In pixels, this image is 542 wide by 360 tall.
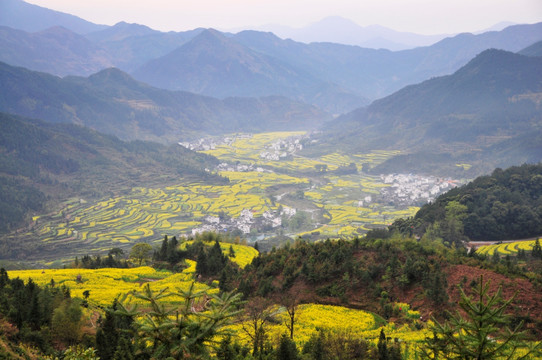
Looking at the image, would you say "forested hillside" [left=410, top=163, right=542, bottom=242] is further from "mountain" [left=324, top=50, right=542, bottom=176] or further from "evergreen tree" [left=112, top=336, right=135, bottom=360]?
"mountain" [left=324, top=50, right=542, bottom=176]

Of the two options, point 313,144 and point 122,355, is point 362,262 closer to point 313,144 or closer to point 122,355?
point 122,355

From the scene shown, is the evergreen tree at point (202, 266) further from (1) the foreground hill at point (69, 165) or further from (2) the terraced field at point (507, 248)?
(1) the foreground hill at point (69, 165)

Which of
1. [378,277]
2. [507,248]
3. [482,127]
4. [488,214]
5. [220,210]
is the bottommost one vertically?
[507,248]

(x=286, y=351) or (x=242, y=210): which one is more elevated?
(x=242, y=210)

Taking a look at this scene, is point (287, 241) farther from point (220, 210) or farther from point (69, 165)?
point (69, 165)

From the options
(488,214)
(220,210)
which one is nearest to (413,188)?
(488,214)

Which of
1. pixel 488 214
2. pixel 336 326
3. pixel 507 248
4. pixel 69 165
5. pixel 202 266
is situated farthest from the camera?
pixel 69 165

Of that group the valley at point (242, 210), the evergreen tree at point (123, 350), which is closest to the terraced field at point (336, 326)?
the evergreen tree at point (123, 350)
